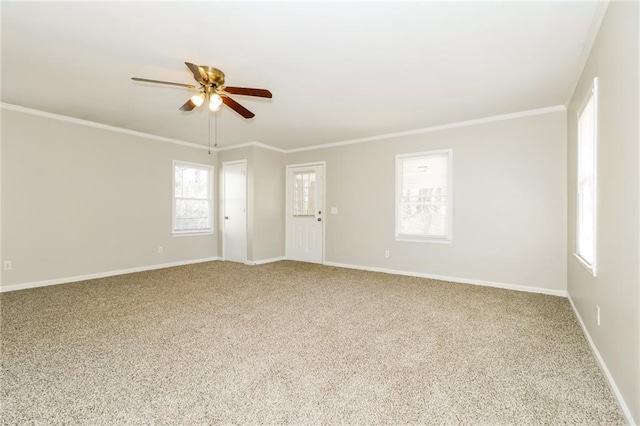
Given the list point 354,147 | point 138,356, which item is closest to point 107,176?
point 138,356

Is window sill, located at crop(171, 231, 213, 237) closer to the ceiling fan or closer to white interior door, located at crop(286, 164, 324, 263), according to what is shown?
white interior door, located at crop(286, 164, 324, 263)

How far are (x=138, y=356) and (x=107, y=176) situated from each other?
150 inches

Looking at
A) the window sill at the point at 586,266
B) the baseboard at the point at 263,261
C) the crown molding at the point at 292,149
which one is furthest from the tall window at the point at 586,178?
the baseboard at the point at 263,261

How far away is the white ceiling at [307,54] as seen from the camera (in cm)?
216

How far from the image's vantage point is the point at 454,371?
203 centimetres

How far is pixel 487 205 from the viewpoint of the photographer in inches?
174

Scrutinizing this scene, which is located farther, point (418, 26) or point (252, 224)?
point (252, 224)

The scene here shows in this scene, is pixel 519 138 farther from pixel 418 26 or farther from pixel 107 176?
pixel 107 176

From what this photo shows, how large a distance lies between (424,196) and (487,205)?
0.94 meters

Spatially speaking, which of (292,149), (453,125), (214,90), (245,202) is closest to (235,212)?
(245,202)

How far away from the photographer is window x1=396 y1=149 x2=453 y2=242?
4.80 metres

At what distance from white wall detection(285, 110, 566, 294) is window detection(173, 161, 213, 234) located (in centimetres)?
302

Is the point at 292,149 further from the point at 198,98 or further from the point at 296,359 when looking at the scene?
the point at 296,359

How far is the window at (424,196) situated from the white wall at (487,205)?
0.36ft
